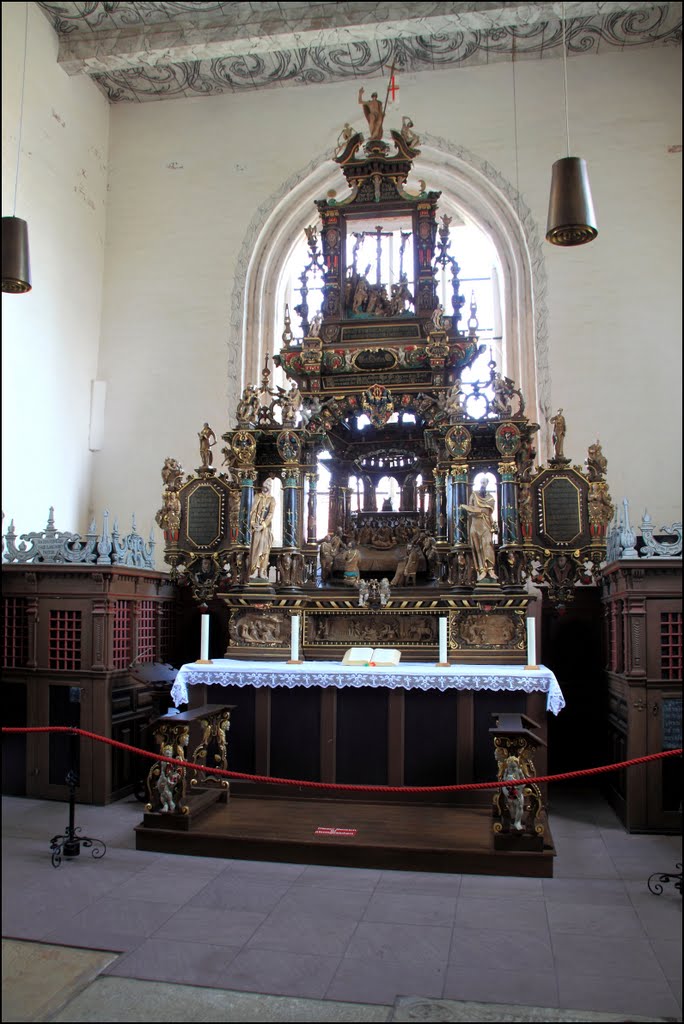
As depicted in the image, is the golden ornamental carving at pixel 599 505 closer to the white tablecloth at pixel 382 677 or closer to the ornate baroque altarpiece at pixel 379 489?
the ornate baroque altarpiece at pixel 379 489

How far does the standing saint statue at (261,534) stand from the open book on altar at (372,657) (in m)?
1.39

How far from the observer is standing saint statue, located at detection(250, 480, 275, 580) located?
28.3 feet

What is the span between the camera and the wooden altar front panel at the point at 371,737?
7.33 metres

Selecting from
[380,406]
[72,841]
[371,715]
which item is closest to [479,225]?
[380,406]

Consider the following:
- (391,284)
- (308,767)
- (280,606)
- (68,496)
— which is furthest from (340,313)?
(68,496)

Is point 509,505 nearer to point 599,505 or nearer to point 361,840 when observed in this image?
point 599,505

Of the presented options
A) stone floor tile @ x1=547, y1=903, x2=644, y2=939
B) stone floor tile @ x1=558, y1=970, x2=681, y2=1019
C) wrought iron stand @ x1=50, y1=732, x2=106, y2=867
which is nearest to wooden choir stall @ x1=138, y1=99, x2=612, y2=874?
wrought iron stand @ x1=50, y1=732, x2=106, y2=867

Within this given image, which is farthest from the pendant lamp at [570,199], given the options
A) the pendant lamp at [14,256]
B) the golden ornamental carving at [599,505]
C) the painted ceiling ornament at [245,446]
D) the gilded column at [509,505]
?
the painted ceiling ornament at [245,446]

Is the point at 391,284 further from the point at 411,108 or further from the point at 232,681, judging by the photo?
the point at 411,108

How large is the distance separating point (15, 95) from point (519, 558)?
920cm

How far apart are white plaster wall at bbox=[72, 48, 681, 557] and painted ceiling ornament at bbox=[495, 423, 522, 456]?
12.3ft

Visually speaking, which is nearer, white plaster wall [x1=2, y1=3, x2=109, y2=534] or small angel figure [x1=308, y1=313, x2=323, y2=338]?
small angel figure [x1=308, y1=313, x2=323, y2=338]

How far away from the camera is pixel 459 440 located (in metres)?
8.36

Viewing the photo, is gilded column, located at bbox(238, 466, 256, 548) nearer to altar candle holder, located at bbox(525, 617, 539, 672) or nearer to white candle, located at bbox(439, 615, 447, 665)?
white candle, located at bbox(439, 615, 447, 665)
